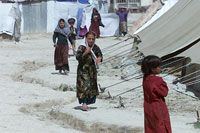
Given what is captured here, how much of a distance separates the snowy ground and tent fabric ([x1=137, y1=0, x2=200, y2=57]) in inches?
26.4

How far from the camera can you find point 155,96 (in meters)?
4.30

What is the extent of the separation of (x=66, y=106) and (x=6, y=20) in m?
13.7

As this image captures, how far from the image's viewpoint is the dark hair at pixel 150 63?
167 inches

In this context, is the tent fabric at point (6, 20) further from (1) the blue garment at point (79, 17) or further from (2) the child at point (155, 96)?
(2) the child at point (155, 96)

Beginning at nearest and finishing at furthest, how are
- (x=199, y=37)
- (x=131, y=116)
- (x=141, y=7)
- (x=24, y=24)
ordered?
(x=131, y=116)
(x=199, y=37)
(x=24, y=24)
(x=141, y=7)

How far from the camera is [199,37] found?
308 inches

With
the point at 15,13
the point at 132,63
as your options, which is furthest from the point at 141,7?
the point at 132,63

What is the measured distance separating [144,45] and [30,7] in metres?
14.3

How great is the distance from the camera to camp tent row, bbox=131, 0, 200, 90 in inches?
316

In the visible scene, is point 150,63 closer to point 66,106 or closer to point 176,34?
point 66,106

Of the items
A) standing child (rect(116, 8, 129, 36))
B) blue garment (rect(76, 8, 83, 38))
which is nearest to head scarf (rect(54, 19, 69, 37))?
blue garment (rect(76, 8, 83, 38))

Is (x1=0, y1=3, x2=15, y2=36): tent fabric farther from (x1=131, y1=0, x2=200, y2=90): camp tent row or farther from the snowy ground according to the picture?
(x1=131, y1=0, x2=200, y2=90): camp tent row

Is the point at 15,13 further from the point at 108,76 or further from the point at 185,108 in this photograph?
the point at 185,108

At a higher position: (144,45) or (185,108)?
(144,45)
